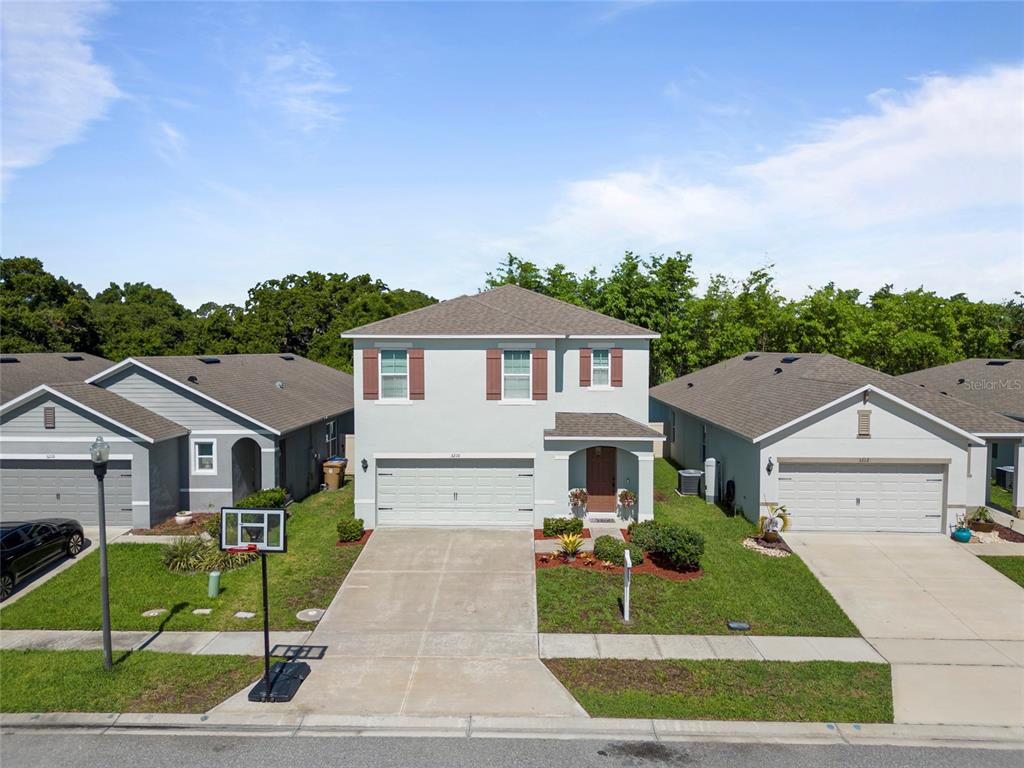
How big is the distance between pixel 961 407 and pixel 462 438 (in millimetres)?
17604

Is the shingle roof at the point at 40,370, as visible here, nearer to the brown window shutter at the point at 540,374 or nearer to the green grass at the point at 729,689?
the brown window shutter at the point at 540,374

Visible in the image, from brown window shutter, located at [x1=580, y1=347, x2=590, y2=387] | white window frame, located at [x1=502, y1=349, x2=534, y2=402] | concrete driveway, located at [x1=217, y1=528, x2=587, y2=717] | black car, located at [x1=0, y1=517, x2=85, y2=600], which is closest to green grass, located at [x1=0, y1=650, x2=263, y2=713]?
concrete driveway, located at [x1=217, y1=528, x2=587, y2=717]

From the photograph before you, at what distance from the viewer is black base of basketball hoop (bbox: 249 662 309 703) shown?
10.8 meters

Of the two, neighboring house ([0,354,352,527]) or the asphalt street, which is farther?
neighboring house ([0,354,352,527])

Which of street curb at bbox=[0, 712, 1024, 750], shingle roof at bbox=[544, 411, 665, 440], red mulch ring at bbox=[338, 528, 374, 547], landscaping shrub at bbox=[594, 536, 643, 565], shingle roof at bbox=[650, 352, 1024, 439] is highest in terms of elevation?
shingle roof at bbox=[650, 352, 1024, 439]

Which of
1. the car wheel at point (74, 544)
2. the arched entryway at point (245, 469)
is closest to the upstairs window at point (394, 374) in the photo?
the arched entryway at point (245, 469)

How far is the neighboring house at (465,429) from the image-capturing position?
65.5 feet

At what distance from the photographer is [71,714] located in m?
10.5

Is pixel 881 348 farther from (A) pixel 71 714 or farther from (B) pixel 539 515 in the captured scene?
(A) pixel 71 714

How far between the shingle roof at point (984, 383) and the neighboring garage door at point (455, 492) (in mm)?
18632

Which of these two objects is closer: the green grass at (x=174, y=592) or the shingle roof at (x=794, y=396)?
the green grass at (x=174, y=592)

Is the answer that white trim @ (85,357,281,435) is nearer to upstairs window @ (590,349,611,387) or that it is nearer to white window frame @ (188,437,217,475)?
white window frame @ (188,437,217,475)

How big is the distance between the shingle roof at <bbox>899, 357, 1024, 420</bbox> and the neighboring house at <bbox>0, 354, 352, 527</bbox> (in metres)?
26.6

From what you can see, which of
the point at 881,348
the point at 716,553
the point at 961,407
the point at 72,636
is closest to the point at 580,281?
the point at 881,348
